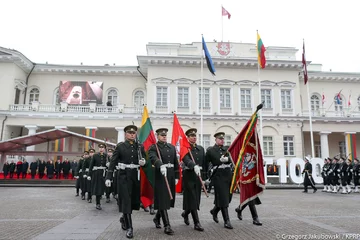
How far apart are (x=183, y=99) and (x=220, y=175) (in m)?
22.2

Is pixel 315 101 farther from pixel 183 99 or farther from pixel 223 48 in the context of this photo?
pixel 183 99

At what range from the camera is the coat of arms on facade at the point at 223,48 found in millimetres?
29469

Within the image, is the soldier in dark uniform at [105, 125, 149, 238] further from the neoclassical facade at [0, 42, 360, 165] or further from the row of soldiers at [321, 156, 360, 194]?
the neoclassical facade at [0, 42, 360, 165]

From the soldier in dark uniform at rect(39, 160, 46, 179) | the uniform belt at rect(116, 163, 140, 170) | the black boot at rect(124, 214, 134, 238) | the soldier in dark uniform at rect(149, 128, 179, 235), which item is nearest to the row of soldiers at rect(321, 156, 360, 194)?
the soldier in dark uniform at rect(149, 128, 179, 235)

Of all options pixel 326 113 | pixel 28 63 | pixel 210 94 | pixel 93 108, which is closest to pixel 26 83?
pixel 28 63

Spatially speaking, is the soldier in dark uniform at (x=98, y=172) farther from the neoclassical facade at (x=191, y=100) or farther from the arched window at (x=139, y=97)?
the arched window at (x=139, y=97)

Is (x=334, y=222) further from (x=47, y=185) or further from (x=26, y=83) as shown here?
(x=26, y=83)

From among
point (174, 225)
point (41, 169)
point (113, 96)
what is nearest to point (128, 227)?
point (174, 225)

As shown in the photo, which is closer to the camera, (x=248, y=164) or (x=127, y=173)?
(x=127, y=173)

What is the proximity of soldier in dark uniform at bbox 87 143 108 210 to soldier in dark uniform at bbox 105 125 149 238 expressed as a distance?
4113mm

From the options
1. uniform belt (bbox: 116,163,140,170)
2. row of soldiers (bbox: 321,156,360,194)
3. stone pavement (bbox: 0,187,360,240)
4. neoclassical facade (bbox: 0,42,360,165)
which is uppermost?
neoclassical facade (bbox: 0,42,360,165)

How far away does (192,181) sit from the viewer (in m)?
7.04

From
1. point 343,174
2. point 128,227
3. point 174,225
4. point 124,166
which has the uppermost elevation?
point 124,166

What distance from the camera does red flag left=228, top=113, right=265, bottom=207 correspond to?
735 cm
